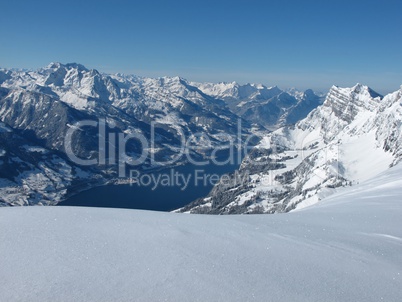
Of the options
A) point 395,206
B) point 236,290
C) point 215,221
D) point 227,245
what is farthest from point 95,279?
point 395,206

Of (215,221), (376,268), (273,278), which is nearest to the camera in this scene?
(273,278)

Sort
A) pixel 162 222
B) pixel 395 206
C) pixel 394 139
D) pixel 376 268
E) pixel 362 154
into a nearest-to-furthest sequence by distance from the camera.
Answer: pixel 376 268, pixel 162 222, pixel 395 206, pixel 394 139, pixel 362 154

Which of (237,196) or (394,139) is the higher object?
(394,139)

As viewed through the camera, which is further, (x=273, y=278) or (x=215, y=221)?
(x=215, y=221)

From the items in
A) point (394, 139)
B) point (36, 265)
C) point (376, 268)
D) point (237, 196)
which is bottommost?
point (237, 196)

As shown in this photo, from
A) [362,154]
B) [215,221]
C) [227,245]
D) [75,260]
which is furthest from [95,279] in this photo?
[362,154]

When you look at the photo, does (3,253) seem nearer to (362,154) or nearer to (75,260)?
(75,260)

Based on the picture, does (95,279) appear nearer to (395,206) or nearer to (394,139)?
(395,206)
